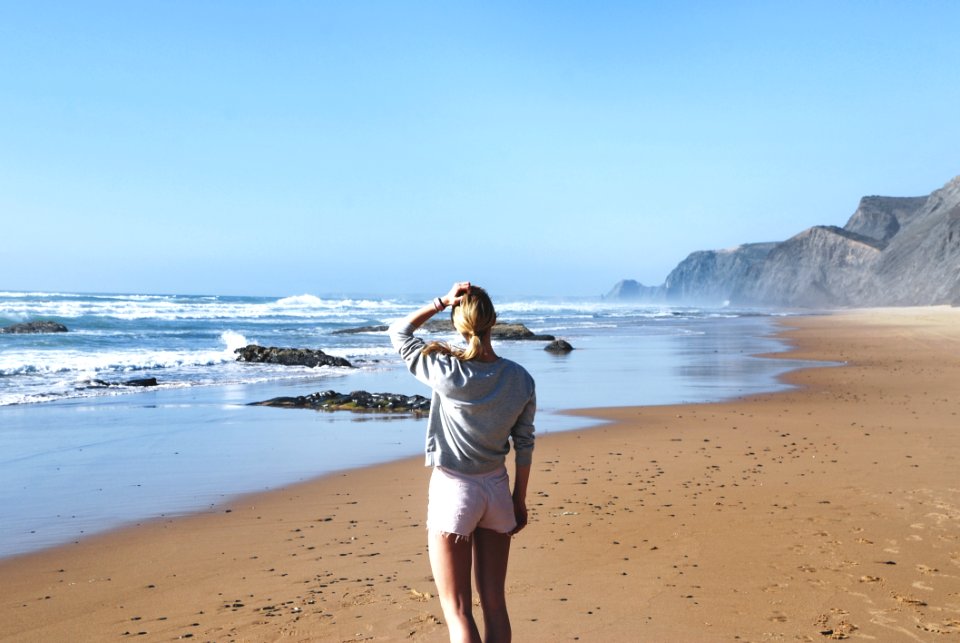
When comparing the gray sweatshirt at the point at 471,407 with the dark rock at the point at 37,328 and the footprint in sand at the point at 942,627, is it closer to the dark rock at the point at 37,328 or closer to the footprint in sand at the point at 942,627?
the footprint in sand at the point at 942,627

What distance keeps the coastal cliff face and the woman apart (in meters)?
76.2

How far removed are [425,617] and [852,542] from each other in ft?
10.2

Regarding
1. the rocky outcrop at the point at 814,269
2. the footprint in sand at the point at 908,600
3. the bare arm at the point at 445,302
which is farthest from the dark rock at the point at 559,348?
the rocky outcrop at the point at 814,269

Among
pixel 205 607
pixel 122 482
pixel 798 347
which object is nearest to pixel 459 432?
pixel 205 607

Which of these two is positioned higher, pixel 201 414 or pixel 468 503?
pixel 468 503

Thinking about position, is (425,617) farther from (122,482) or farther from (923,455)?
(923,455)

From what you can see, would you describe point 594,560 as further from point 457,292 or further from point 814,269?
point 814,269

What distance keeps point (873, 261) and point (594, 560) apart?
102m

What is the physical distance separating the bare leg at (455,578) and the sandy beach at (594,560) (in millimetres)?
1065

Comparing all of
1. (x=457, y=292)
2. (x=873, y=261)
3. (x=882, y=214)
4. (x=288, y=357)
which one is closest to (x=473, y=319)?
(x=457, y=292)

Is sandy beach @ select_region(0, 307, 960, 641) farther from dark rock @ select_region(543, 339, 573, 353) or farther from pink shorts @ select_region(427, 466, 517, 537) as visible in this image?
dark rock @ select_region(543, 339, 573, 353)

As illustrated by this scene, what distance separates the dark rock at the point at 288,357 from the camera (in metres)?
23.0

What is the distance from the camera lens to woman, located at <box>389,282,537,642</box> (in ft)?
10.6

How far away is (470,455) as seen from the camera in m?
3.28
